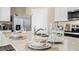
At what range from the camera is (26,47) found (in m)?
1.03

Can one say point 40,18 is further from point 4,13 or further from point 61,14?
point 4,13

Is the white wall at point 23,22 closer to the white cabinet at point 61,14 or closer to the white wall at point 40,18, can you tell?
the white wall at point 40,18

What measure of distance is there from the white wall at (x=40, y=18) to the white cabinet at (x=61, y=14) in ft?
0.35

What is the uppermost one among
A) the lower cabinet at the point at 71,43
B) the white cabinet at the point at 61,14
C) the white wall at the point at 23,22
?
the white cabinet at the point at 61,14

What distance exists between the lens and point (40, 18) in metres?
1.16

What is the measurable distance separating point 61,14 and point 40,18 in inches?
9.0

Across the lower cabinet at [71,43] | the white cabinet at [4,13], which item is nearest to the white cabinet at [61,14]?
the lower cabinet at [71,43]

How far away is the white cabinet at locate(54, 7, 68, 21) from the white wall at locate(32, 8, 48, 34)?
11 cm

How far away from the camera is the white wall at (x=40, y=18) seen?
114cm

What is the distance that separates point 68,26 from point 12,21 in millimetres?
597

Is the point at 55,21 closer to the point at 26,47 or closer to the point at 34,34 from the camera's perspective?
the point at 34,34

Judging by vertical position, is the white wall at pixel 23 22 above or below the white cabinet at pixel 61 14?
below

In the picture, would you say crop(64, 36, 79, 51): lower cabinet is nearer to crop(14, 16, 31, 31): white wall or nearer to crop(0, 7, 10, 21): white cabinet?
crop(14, 16, 31, 31): white wall
